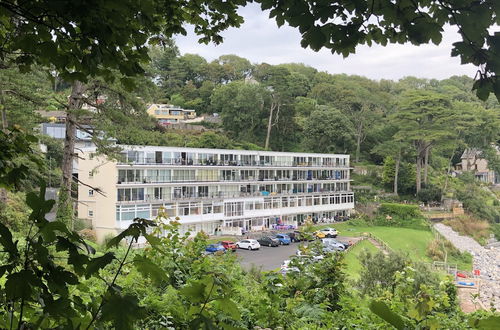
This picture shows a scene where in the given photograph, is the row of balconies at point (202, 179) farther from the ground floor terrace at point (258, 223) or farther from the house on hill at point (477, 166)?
the house on hill at point (477, 166)

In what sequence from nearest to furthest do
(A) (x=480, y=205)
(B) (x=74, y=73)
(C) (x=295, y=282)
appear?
1. (B) (x=74, y=73)
2. (C) (x=295, y=282)
3. (A) (x=480, y=205)

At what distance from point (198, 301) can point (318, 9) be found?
1187 mm

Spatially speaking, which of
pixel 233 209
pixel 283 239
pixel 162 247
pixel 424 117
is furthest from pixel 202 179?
pixel 162 247

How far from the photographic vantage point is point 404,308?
9.85ft

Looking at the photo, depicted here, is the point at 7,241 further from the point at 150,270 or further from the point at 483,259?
the point at 483,259

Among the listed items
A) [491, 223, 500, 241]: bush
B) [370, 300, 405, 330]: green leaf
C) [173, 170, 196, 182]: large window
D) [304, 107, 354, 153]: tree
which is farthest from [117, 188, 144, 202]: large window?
[491, 223, 500, 241]: bush

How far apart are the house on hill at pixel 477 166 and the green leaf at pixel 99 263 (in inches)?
1681

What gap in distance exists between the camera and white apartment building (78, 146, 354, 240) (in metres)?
21.7

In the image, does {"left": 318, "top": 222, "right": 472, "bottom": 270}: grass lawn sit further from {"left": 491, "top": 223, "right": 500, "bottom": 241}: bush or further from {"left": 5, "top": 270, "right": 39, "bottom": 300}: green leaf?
{"left": 5, "top": 270, "right": 39, "bottom": 300}: green leaf

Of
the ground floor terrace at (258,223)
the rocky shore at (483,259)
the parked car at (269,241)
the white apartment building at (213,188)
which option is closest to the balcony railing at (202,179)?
the white apartment building at (213,188)

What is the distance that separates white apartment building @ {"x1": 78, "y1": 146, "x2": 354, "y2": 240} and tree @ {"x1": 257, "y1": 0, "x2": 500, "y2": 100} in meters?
15.4

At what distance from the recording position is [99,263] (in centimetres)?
131

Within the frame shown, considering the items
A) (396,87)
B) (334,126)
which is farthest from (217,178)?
(396,87)

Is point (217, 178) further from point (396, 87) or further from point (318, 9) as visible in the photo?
point (396, 87)
